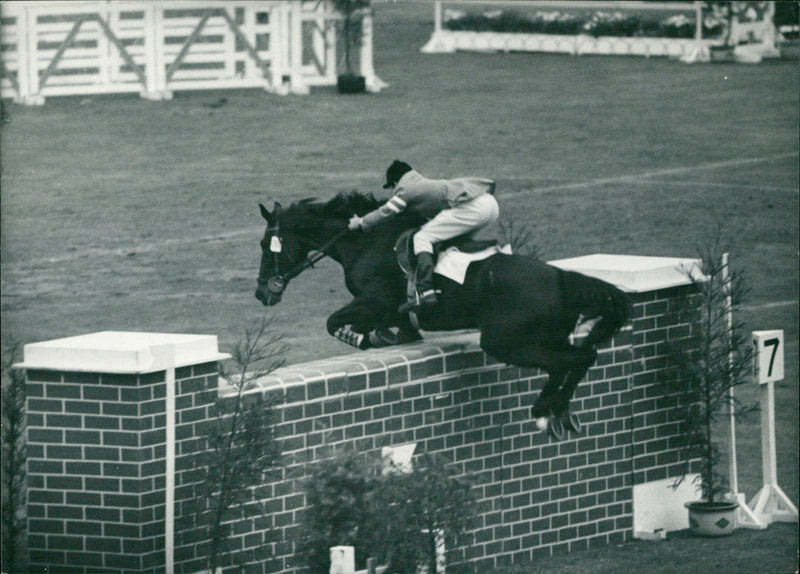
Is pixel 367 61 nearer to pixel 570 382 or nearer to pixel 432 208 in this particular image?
pixel 432 208

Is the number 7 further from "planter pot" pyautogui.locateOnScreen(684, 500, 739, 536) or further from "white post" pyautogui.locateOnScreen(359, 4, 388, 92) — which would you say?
"white post" pyautogui.locateOnScreen(359, 4, 388, 92)

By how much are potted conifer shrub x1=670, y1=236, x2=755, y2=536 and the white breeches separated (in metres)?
1.85

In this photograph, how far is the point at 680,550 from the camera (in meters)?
12.8

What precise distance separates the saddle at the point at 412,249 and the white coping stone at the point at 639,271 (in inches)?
35.3

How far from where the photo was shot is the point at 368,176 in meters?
25.0

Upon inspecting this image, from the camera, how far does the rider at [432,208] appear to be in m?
12.2

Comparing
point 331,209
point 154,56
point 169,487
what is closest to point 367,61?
point 154,56

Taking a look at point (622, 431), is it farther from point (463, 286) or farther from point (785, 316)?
point (785, 316)

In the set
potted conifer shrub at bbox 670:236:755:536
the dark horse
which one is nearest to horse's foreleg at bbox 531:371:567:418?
the dark horse

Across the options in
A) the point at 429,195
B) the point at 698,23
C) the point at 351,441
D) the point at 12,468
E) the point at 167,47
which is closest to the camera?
the point at 12,468

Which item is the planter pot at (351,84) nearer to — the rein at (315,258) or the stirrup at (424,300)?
the rein at (315,258)

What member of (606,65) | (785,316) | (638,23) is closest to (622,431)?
(785,316)

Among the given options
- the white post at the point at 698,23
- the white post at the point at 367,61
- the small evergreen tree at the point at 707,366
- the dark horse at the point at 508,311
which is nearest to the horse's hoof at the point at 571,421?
the dark horse at the point at 508,311

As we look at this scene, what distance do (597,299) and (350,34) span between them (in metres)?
20.8
